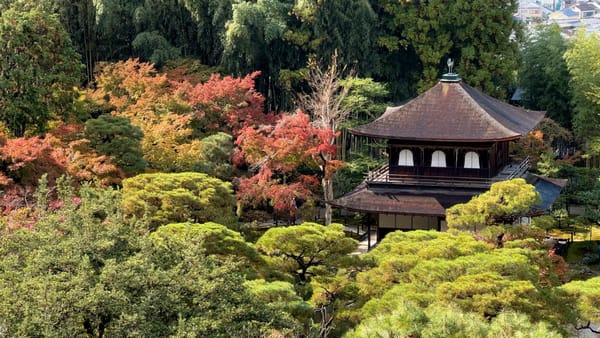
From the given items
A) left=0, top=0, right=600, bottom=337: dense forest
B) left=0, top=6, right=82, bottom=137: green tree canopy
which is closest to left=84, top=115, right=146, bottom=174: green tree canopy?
left=0, top=0, right=600, bottom=337: dense forest

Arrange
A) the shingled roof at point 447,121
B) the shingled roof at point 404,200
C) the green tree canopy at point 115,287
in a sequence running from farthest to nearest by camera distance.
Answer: the shingled roof at point 447,121
the shingled roof at point 404,200
the green tree canopy at point 115,287

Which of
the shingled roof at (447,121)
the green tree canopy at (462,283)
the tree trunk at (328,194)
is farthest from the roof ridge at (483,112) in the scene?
the green tree canopy at (462,283)

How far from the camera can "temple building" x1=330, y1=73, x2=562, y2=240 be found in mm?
27797

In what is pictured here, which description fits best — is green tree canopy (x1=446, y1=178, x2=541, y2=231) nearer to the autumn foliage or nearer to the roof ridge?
the roof ridge

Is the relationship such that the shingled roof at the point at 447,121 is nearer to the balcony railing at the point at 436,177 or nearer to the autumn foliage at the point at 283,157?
the balcony railing at the point at 436,177

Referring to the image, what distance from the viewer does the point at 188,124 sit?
104 ft

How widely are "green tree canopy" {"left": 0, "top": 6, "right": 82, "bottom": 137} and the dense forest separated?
0.20 feet

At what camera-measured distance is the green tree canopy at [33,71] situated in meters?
27.8

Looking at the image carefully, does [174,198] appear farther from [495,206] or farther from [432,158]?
[432,158]

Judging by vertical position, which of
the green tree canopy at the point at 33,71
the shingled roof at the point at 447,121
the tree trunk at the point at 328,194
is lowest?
the tree trunk at the point at 328,194

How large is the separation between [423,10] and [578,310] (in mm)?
22224

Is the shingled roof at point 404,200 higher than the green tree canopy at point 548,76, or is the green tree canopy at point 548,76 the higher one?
the green tree canopy at point 548,76

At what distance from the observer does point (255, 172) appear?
32.1m

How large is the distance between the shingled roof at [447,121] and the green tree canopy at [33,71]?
28.9 ft
